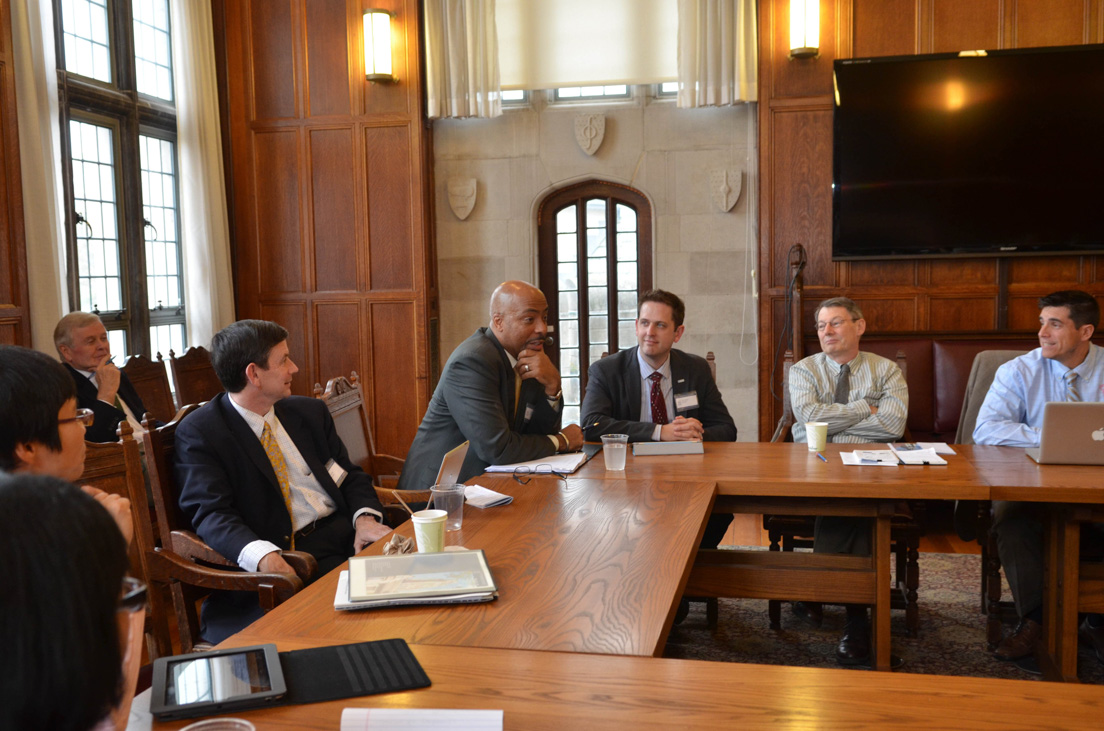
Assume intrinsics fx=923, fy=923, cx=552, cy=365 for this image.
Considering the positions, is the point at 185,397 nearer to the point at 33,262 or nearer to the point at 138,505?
the point at 33,262

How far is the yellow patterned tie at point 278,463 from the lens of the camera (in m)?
2.68

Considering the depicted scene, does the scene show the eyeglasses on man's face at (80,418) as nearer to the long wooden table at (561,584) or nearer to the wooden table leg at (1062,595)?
the long wooden table at (561,584)

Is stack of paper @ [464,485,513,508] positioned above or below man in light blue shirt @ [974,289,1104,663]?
below

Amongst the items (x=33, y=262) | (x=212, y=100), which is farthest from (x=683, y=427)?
(x=212, y=100)

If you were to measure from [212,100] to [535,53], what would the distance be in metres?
2.23

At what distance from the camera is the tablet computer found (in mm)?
1315

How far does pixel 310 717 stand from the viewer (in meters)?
1.31

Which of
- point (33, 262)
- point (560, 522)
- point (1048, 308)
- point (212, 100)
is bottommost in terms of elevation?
point (560, 522)

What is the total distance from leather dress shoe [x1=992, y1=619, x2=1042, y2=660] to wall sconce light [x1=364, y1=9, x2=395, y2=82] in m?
5.01

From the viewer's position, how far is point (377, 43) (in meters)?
6.22

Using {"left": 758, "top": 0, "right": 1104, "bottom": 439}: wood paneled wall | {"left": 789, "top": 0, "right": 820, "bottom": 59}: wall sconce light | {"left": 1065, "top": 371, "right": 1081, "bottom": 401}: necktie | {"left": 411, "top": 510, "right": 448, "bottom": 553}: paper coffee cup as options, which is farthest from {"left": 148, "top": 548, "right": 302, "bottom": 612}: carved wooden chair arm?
{"left": 789, "top": 0, "right": 820, "bottom": 59}: wall sconce light

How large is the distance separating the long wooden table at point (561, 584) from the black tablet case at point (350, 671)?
83mm

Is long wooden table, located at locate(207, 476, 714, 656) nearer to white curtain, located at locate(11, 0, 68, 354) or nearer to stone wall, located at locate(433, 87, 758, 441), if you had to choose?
white curtain, located at locate(11, 0, 68, 354)

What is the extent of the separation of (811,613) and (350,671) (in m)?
2.69
